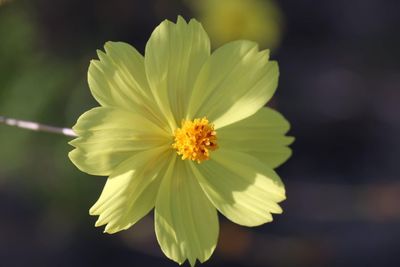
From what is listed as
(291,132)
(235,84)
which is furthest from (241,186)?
(291,132)

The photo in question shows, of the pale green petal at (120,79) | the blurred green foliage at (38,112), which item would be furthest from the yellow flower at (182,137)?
the blurred green foliage at (38,112)

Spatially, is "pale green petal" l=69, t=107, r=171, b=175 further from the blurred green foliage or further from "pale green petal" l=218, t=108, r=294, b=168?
the blurred green foliage

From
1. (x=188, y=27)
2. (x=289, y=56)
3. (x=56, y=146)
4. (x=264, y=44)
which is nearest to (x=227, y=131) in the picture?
(x=188, y=27)

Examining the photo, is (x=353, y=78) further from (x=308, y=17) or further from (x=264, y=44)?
(x=264, y=44)

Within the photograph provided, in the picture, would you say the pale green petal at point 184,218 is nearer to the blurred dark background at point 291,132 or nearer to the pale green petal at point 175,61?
the pale green petal at point 175,61

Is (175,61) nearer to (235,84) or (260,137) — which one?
(235,84)

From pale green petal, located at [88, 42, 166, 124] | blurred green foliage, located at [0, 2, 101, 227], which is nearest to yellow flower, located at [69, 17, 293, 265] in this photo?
pale green petal, located at [88, 42, 166, 124]
